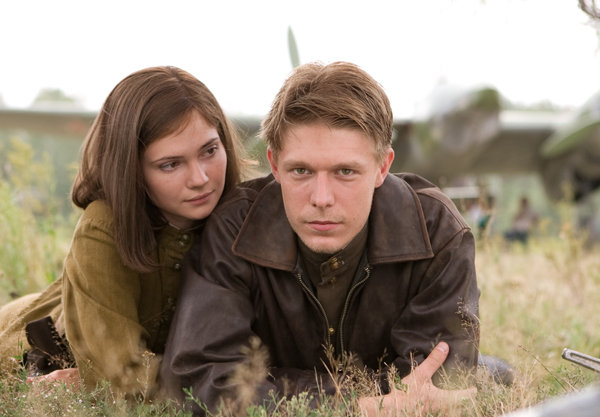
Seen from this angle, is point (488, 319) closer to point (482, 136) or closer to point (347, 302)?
point (347, 302)

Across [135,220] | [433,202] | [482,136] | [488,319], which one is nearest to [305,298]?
[433,202]

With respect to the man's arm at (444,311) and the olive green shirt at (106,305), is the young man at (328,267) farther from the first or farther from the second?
the olive green shirt at (106,305)

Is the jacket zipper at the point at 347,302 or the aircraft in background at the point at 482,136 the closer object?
the jacket zipper at the point at 347,302

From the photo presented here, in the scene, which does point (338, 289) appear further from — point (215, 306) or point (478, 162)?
point (478, 162)

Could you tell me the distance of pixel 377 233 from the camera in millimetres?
2316

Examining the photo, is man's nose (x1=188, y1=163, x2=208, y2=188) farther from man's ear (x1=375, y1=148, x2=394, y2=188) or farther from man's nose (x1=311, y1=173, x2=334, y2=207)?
man's ear (x1=375, y1=148, x2=394, y2=188)

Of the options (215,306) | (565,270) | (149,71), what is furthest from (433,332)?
(565,270)

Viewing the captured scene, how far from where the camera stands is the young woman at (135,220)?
232cm

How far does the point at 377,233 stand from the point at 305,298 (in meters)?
0.39

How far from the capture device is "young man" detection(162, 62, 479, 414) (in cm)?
212

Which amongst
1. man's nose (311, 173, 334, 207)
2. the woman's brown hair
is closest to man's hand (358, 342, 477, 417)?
man's nose (311, 173, 334, 207)

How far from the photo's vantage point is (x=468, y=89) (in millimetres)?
10297

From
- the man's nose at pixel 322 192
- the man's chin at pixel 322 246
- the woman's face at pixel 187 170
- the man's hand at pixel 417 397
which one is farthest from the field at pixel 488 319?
the woman's face at pixel 187 170

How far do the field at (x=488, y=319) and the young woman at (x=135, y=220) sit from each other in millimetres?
192
